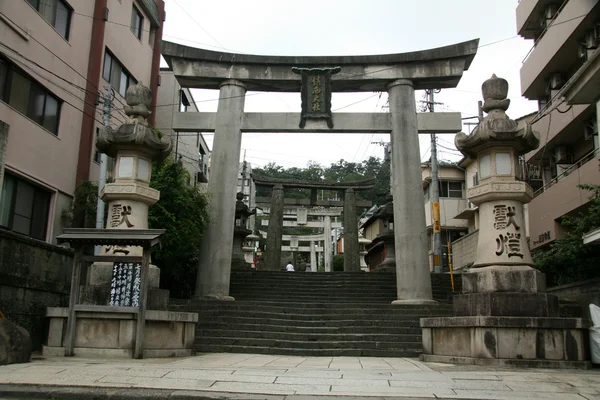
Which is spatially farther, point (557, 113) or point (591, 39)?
point (557, 113)

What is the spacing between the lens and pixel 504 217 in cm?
962

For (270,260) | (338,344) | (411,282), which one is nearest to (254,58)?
(411,282)

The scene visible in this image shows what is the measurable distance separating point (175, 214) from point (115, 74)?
7513 mm

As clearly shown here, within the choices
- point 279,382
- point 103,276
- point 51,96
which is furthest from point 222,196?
point 279,382

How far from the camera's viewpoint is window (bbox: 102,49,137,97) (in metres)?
18.6

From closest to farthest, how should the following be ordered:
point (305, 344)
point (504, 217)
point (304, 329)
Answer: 1. point (504, 217)
2. point (305, 344)
3. point (304, 329)

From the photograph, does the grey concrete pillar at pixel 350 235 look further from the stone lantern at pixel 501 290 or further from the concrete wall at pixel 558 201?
the stone lantern at pixel 501 290

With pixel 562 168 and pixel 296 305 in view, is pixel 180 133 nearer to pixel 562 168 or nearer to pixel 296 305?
pixel 296 305

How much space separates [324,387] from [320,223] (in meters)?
34.1

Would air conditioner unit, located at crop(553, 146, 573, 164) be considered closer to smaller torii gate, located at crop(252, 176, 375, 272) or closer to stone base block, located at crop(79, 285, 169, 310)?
smaller torii gate, located at crop(252, 176, 375, 272)

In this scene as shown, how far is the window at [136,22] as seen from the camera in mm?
21053

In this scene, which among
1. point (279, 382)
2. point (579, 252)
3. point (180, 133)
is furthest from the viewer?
point (180, 133)

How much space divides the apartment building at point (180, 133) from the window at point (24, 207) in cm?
645

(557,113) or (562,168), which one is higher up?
(557,113)
